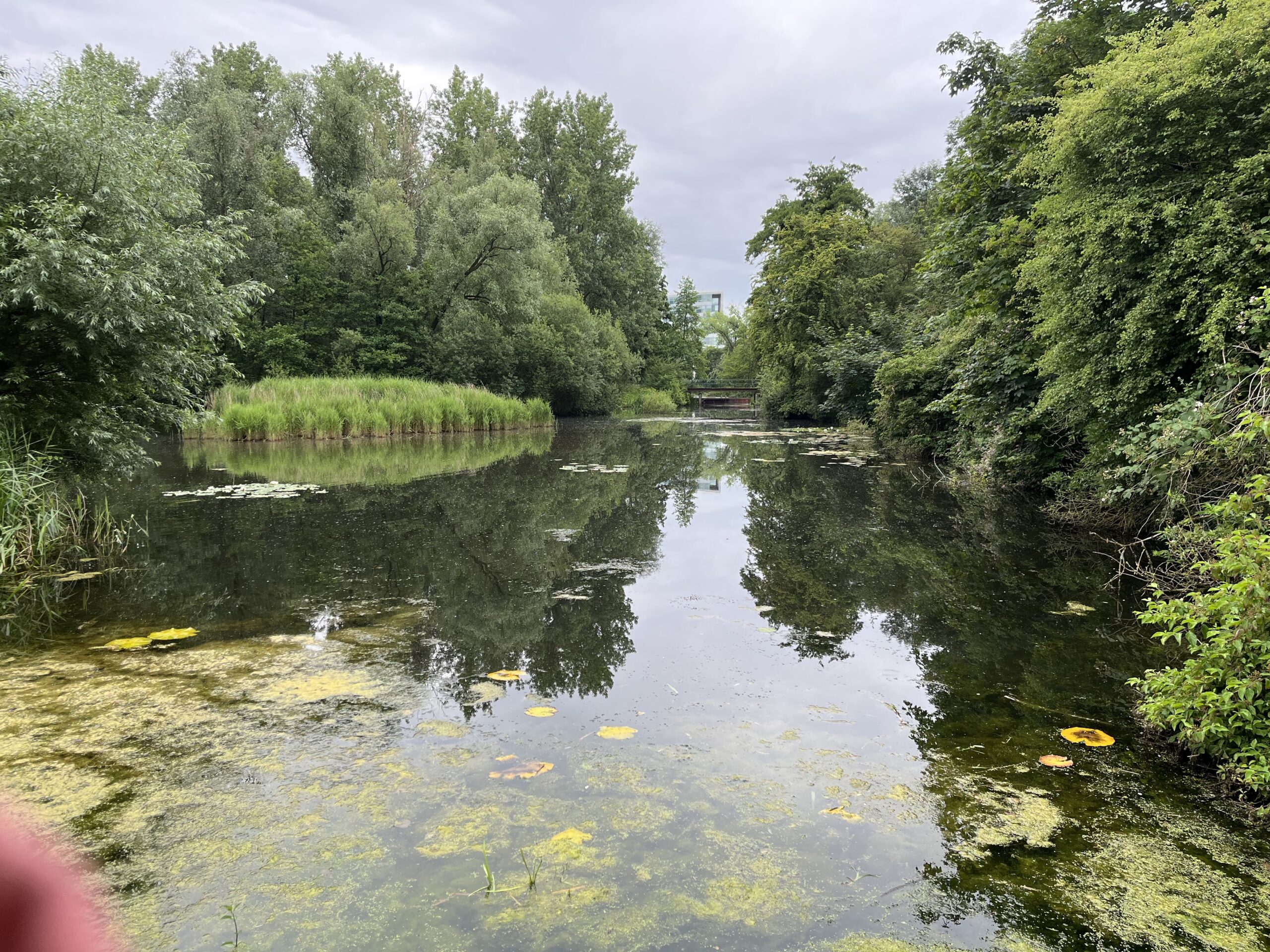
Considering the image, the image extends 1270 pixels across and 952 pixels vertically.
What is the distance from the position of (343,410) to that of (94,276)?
13969mm

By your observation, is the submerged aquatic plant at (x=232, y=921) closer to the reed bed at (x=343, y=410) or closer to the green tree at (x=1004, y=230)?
the green tree at (x=1004, y=230)

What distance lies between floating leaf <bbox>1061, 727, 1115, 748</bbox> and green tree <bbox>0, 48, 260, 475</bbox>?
7.19 meters

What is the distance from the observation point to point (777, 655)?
4512 millimetres

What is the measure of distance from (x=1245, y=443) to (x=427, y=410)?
20.0 m

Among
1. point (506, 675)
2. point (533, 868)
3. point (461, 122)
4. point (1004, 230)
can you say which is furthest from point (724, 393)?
point (533, 868)

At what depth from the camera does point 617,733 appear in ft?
11.3

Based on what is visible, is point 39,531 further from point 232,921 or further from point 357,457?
point 357,457

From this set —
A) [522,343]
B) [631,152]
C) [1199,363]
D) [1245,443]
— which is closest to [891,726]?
[1245,443]

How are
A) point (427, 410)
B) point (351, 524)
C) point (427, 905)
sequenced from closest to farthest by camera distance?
point (427, 905), point (351, 524), point (427, 410)

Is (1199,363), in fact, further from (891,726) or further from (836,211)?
(836,211)

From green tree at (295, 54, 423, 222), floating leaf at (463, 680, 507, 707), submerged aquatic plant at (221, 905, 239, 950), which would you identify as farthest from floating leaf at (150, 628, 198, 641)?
green tree at (295, 54, 423, 222)

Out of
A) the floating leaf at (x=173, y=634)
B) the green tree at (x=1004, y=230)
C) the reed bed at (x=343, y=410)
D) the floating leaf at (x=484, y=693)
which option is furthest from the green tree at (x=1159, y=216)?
the reed bed at (x=343, y=410)

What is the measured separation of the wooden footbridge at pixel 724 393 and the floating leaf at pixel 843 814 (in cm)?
4780

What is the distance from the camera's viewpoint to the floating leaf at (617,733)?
3.39 metres
